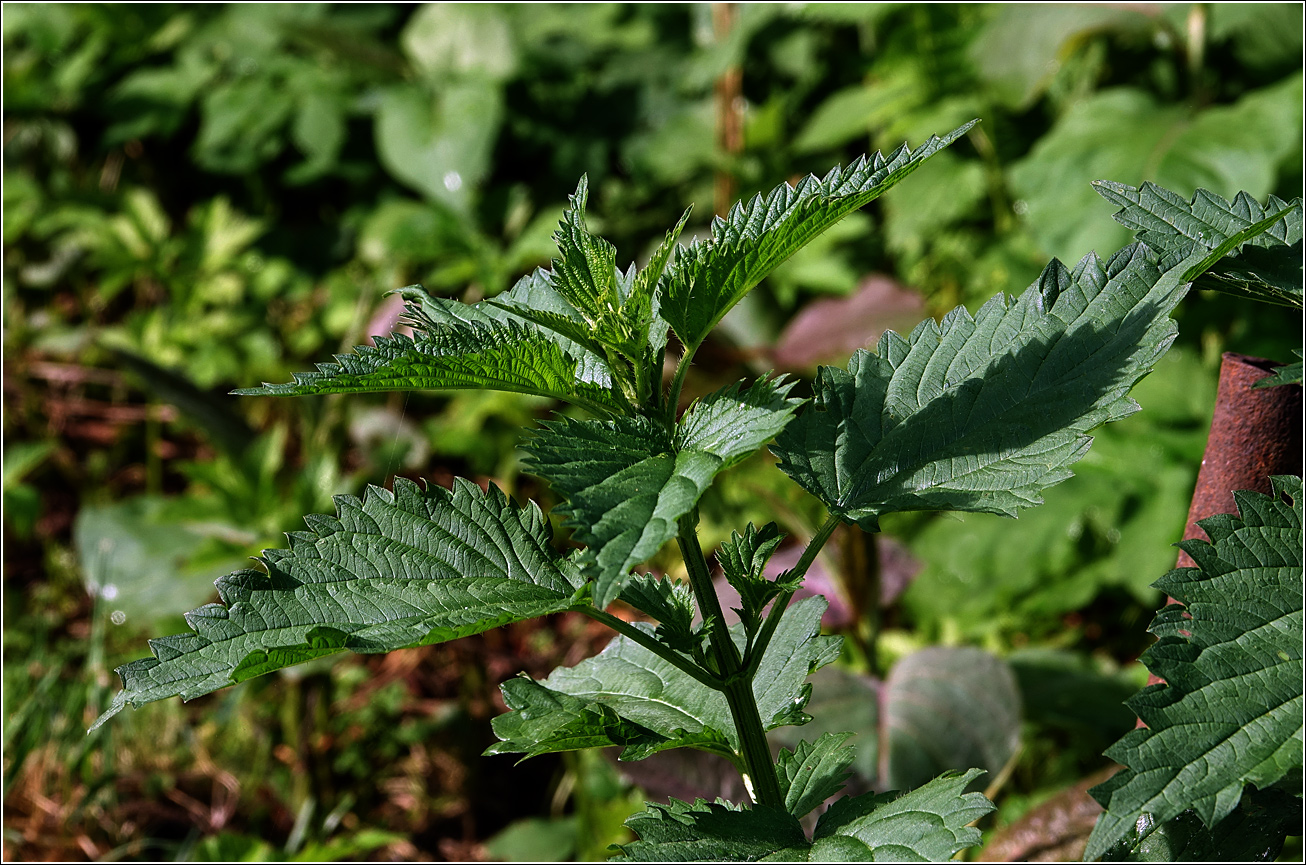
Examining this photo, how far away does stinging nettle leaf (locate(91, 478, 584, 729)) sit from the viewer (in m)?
0.76

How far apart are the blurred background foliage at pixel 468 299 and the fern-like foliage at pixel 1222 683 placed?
857 mm

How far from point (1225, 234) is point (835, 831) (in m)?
0.59

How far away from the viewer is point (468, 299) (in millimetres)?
3410

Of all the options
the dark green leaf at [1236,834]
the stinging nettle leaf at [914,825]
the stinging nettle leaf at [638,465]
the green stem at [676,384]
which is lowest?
the dark green leaf at [1236,834]

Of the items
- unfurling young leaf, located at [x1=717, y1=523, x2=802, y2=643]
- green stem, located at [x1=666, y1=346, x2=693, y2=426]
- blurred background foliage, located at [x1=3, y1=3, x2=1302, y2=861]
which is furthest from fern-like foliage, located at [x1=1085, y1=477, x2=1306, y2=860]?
blurred background foliage, located at [x1=3, y1=3, x2=1302, y2=861]

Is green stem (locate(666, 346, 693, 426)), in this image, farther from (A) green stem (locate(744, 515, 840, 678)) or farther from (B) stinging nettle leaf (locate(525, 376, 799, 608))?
(A) green stem (locate(744, 515, 840, 678))

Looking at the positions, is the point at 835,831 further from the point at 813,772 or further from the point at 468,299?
the point at 468,299

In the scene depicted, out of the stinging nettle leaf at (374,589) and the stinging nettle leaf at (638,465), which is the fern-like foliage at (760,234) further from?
Answer: the stinging nettle leaf at (374,589)

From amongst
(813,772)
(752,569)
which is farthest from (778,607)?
(813,772)

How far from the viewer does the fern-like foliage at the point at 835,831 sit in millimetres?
749

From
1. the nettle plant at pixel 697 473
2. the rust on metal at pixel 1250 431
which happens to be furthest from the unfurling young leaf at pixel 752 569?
the rust on metal at pixel 1250 431

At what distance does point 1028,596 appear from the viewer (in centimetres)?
243

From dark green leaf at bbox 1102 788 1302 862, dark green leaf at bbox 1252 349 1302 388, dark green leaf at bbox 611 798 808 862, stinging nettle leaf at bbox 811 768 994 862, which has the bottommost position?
dark green leaf at bbox 1102 788 1302 862

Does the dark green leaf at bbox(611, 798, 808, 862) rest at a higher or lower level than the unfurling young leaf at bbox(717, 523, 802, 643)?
lower
